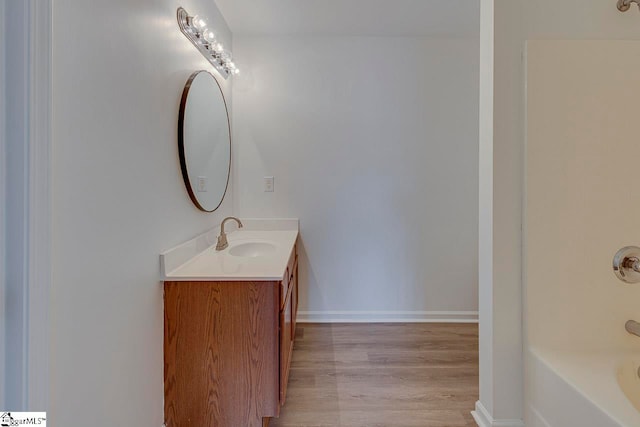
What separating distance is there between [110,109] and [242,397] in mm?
1243

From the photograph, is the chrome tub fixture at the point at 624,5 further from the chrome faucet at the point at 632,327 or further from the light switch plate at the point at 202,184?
the light switch plate at the point at 202,184

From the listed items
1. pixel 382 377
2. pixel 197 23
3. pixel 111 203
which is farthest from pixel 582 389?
pixel 197 23

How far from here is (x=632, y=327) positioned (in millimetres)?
1374

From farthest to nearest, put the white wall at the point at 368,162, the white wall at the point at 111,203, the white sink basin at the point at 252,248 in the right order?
the white wall at the point at 368,162 < the white sink basin at the point at 252,248 < the white wall at the point at 111,203

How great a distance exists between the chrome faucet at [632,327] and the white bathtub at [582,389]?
86 millimetres

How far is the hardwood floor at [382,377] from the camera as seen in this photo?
1709 mm

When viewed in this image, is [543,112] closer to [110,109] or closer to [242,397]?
[110,109]

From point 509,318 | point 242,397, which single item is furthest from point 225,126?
point 509,318

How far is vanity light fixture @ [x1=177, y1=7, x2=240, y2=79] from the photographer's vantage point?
1723mm

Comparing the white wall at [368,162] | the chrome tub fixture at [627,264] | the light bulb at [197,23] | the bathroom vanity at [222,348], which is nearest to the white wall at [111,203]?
the bathroom vanity at [222,348]

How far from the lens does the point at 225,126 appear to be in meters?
2.49

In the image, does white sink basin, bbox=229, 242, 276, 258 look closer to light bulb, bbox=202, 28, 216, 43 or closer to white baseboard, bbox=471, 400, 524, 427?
light bulb, bbox=202, 28, 216, 43

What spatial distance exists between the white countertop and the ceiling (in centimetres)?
159

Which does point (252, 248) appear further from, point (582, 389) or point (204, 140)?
point (582, 389)
